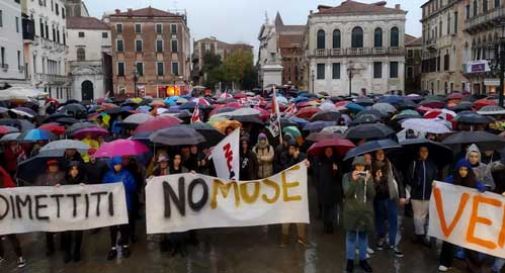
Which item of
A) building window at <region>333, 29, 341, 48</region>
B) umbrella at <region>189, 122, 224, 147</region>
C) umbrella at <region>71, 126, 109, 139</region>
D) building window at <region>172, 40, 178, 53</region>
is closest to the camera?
umbrella at <region>189, 122, 224, 147</region>

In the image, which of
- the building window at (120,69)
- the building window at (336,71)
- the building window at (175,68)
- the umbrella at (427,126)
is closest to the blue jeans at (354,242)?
the umbrella at (427,126)

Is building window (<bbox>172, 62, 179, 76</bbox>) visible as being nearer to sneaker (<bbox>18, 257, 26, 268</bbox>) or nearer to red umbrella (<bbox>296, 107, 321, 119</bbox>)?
red umbrella (<bbox>296, 107, 321, 119</bbox>)

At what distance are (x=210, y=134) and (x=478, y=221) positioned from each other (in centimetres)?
575

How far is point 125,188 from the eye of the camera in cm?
818

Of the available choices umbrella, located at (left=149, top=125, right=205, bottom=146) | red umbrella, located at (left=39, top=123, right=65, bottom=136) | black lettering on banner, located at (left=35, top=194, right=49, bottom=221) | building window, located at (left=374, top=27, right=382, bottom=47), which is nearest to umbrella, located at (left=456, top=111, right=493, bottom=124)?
umbrella, located at (left=149, top=125, right=205, bottom=146)

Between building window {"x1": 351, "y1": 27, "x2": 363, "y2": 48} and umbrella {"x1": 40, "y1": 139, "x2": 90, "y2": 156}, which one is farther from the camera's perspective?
building window {"x1": 351, "y1": 27, "x2": 363, "y2": 48}

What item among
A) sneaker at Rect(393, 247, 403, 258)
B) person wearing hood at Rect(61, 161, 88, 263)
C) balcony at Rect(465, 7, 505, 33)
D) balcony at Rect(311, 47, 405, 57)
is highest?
balcony at Rect(465, 7, 505, 33)

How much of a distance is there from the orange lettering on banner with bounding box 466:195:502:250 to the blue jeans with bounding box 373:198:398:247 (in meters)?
1.17

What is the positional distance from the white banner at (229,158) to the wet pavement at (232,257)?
3.78 ft

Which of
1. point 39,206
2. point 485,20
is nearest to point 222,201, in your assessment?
point 39,206

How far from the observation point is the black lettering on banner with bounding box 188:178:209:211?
8094 mm

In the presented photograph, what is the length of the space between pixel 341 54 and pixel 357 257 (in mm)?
61530

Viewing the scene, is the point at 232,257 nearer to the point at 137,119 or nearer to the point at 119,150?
the point at 119,150

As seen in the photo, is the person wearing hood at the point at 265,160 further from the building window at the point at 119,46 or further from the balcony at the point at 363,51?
the building window at the point at 119,46
